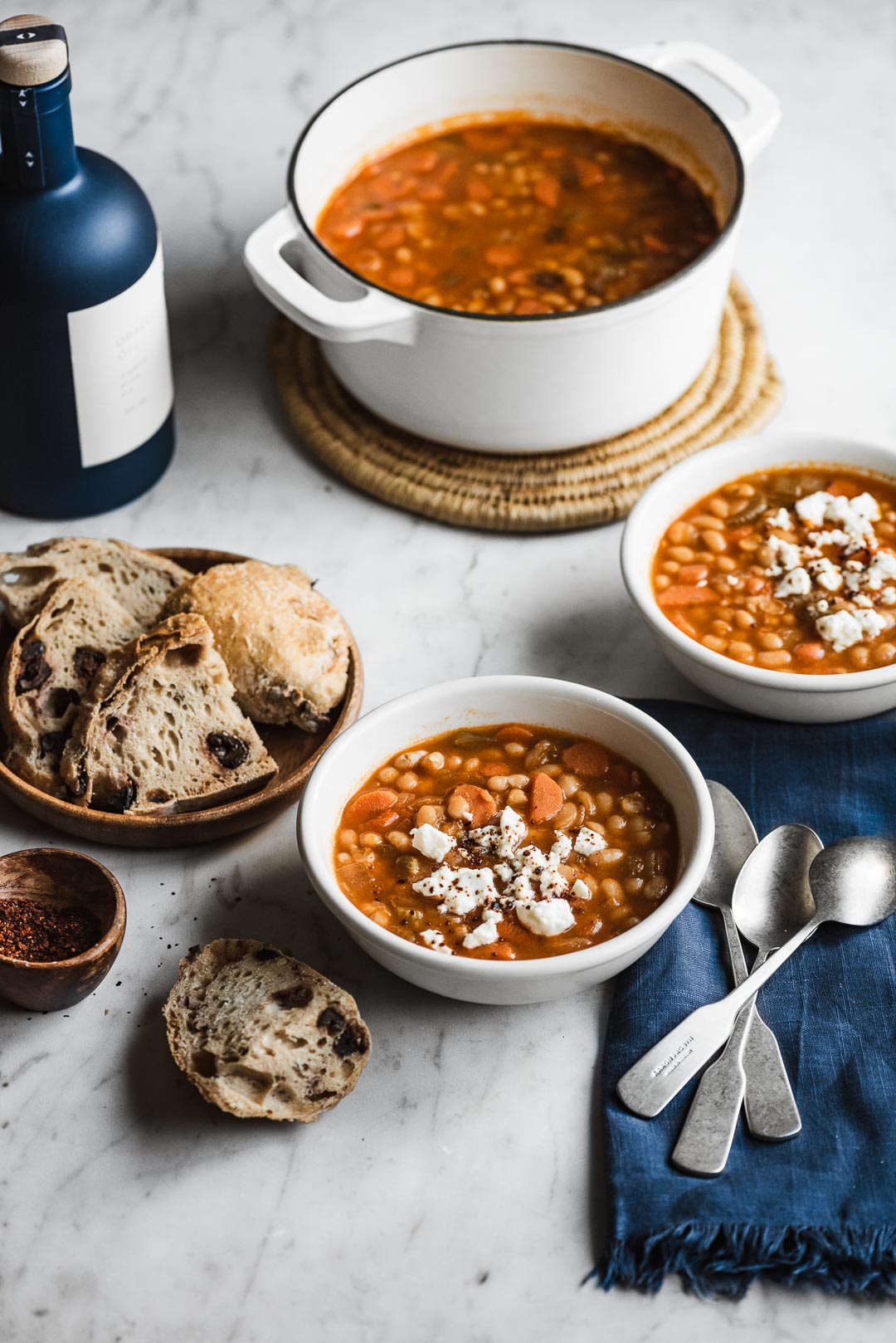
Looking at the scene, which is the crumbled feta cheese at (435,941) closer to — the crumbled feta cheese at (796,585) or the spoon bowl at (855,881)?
the spoon bowl at (855,881)

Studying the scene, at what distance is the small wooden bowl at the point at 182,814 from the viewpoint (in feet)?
8.70

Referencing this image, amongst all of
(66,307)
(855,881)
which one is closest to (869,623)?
(855,881)

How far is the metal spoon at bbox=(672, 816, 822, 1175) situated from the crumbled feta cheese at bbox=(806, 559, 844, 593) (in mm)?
506

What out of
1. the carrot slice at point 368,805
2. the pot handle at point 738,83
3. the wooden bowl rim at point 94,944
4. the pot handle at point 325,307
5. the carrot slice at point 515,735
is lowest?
the wooden bowl rim at point 94,944

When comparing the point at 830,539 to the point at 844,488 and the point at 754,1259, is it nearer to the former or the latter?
the point at 844,488

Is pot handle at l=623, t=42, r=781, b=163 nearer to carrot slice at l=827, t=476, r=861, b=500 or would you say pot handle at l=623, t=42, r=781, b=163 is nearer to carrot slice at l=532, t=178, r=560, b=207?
carrot slice at l=532, t=178, r=560, b=207

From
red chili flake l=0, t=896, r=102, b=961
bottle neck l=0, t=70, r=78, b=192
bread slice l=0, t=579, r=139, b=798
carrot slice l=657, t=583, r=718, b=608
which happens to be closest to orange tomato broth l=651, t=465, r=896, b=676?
carrot slice l=657, t=583, r=718, b=608

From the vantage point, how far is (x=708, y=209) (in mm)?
3602

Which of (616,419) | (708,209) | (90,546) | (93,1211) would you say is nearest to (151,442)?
(90,546)

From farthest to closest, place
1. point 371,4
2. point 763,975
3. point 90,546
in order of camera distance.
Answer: point 371,4, point 90,546, point 763,975

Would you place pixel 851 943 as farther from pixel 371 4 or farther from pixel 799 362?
pixel 371 4

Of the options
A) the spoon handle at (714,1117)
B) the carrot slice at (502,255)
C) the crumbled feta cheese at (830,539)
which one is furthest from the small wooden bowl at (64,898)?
the carrot slice at (502,255)

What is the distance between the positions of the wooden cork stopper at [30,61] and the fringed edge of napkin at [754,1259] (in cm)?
212

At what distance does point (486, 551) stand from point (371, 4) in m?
2.14
